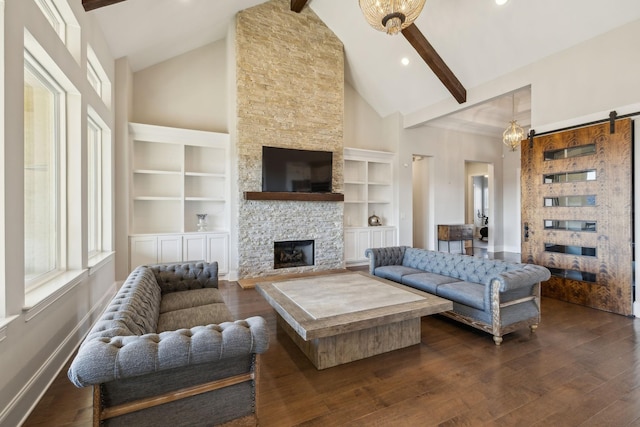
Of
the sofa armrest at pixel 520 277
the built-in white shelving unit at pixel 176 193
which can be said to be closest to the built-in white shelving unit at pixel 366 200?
the built-in white shelving unit at pixel 176 193

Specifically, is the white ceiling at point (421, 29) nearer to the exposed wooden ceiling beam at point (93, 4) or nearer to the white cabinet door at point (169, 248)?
the exposed wooden ceiling beam at point (93, 4)

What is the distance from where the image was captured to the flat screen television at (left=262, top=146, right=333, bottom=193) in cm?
571

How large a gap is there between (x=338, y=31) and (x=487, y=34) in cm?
298

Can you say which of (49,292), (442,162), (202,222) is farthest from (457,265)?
(442,162)

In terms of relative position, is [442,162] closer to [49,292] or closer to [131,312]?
[131,312]

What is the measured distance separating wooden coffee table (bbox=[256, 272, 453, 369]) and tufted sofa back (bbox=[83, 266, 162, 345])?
1028 millimetres

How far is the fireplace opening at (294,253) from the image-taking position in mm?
6125

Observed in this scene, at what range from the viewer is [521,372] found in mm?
Result: 2408

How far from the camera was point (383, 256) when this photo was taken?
183 inches

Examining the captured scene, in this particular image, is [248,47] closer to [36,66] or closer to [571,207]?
[36,66]

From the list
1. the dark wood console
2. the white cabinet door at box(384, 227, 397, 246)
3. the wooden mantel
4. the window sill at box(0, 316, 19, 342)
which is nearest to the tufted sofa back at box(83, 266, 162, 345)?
the window sill at box(0, 316, 19, 342)

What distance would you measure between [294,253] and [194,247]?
196 centimetres

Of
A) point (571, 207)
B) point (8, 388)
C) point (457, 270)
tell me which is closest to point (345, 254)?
point (457, 270)

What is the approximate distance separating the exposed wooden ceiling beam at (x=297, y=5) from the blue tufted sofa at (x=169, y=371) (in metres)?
6.10
